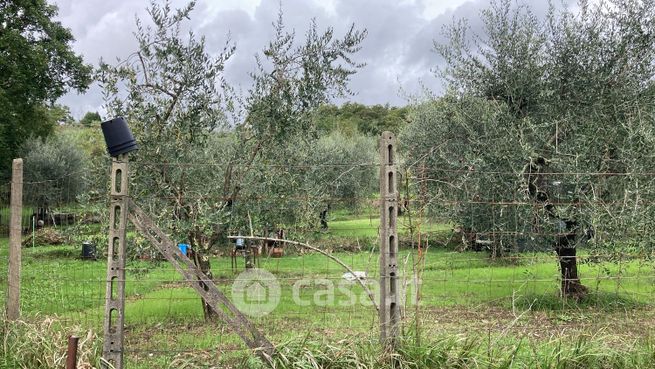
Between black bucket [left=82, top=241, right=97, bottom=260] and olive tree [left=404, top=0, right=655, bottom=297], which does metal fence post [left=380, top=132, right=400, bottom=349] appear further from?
black bucket [left=82, top=241, right=97, bottom=260]

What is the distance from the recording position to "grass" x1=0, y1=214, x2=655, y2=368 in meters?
4.59

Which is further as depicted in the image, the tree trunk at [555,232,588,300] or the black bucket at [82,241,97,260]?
the tree trunk at [555,232,588,300]

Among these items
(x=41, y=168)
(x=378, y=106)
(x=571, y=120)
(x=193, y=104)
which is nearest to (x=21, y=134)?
(x=41, y=168)

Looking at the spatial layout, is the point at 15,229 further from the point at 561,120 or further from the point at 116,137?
the point at 561,120

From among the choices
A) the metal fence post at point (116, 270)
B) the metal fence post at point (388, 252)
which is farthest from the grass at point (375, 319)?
the metal fence post at point (116, 270)

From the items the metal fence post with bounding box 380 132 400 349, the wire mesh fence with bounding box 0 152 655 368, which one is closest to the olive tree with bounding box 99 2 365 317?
the wire mesh fence with bounding box 0 152 655 368

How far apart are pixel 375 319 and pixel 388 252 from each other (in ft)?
6.96

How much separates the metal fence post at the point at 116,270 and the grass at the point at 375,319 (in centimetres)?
47

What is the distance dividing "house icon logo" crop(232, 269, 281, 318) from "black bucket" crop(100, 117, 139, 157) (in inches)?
137

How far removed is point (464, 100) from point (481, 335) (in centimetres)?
600

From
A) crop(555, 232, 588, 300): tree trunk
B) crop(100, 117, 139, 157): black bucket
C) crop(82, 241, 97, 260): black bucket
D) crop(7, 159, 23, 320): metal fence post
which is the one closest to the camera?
crop(100, 117, 139, 157): black bucket

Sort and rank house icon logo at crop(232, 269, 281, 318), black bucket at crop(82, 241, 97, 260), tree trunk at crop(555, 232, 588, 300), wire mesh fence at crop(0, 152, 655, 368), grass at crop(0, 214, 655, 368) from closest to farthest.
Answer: grass at crop(0, 214, 655, 368) → wire mesh fence at crop(0, 152, 655, 368) → black bucket at crop(82, 241, 97, 260) → house icon logo at crop(232, 269, 281, 318) → tree trunk at crop(555, 232, 588, 300)

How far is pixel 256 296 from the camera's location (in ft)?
27.8

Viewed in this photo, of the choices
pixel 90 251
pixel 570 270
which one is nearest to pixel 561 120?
pixel 570 270
